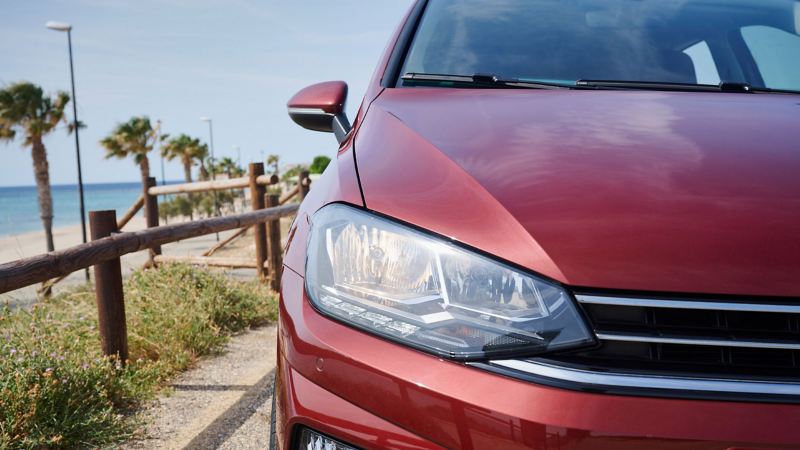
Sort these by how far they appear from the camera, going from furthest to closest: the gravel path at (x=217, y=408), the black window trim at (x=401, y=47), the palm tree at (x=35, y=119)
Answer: the palm tree at (x=35, y=119) < the gravel path at (x=217, y=408) < the black window trim at (x=401, y=47)

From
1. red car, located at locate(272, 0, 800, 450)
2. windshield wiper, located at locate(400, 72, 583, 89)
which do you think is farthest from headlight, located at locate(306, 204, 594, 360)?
windshield wiper, located at locate(400, 72, 583, 89)

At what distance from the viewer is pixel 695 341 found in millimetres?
975

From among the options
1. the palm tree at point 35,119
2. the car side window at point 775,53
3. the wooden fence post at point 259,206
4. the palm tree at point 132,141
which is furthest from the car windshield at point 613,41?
the palm tree at point 132,141

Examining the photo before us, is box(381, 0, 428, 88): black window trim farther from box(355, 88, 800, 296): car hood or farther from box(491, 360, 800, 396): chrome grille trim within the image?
box(491, 360, 800, 396): chrome grille trim

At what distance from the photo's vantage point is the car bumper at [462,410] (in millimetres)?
900

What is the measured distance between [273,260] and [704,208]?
603 cm

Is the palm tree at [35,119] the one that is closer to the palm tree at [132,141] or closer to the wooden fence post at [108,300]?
the palm tree at [132,141]

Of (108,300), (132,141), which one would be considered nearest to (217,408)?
(108,300)

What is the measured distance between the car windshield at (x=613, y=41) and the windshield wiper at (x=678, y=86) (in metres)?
0.07

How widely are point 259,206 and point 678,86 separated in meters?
6.37

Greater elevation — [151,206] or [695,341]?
[695,341]

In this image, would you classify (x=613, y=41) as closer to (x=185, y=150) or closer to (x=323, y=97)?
(x=323, y=97)

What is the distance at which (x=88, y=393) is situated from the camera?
9.55 feet

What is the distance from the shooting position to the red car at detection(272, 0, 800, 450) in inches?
36.9
